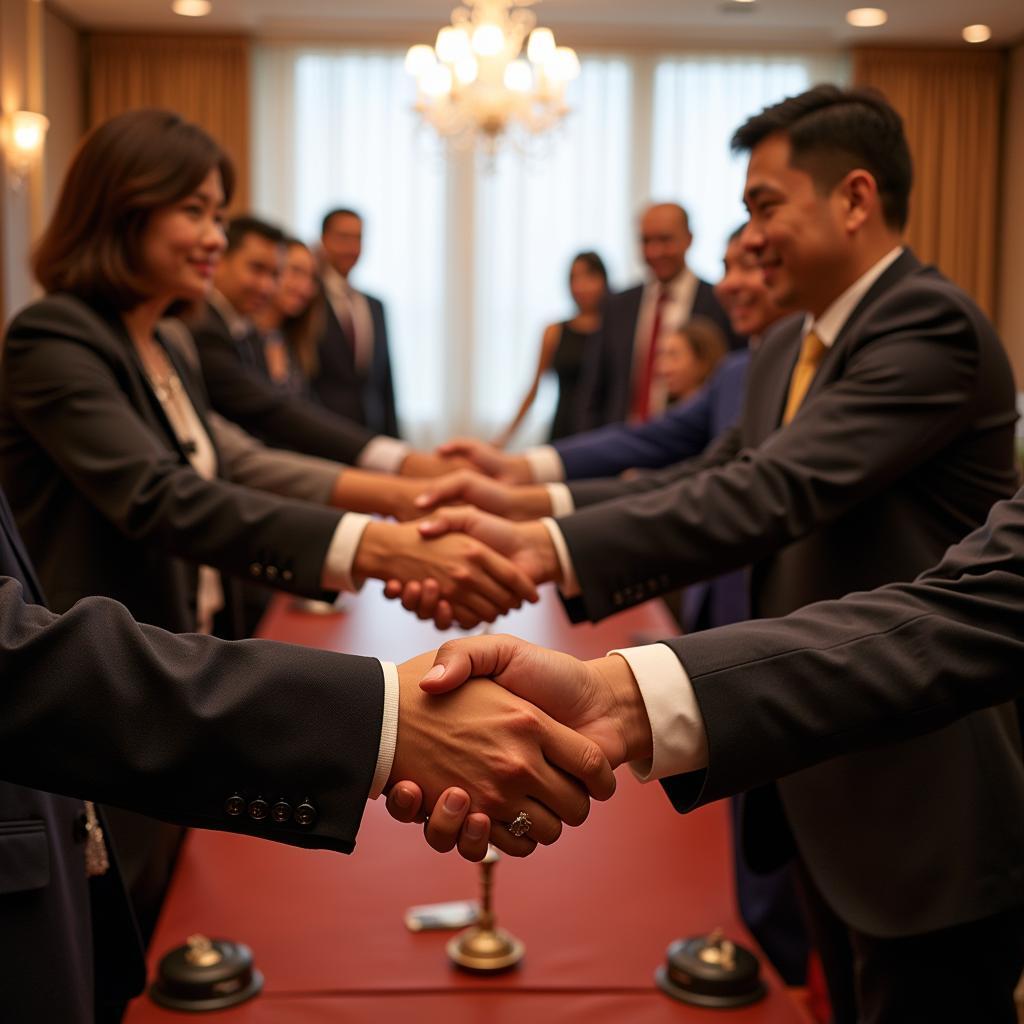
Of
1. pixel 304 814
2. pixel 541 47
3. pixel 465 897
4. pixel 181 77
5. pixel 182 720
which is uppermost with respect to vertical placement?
pixel 181 77

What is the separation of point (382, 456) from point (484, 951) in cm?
199

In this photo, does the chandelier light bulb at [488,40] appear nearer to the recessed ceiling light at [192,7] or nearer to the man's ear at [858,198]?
the recessed ceiling light at [192,7]

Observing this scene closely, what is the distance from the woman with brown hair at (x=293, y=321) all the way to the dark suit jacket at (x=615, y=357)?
52.9 inches

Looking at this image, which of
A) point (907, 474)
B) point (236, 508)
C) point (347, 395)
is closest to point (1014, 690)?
point (907, 474)

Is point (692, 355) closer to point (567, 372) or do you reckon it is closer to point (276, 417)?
point (276, 417)

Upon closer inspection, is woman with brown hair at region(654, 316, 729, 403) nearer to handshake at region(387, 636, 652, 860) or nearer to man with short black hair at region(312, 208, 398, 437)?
man with short black hair at region(312, 208, 398, 437)

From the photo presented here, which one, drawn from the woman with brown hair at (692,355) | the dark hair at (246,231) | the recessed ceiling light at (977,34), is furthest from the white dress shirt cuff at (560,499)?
the recessed ceiling light at (977,34)

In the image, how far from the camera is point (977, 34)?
9.61 metres

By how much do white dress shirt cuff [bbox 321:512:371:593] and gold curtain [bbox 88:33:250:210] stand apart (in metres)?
8.15

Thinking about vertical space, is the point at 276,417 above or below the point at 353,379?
above

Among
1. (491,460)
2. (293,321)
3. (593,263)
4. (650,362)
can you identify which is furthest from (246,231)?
(593,263)

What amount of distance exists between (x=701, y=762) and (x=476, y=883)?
2.40ft

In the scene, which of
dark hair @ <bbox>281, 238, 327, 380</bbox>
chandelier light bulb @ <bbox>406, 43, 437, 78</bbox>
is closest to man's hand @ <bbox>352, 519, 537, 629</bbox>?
dark hair @ <bbox>281, 238, 327, 380</bbox>

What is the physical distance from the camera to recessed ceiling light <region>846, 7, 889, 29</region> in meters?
9.07
